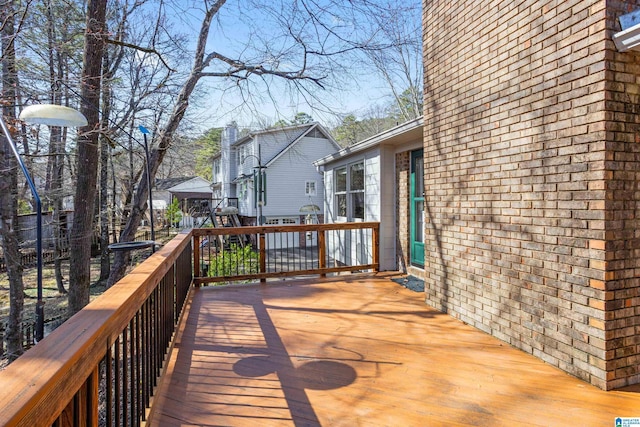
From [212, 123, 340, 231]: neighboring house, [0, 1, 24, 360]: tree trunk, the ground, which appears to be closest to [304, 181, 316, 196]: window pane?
[212, 123, 340, 231]: neighboring house

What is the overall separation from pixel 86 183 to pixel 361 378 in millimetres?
5338

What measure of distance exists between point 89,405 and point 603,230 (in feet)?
9.19

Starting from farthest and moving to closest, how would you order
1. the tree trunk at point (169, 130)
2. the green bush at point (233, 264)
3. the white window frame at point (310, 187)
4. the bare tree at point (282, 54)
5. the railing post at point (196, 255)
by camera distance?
the white window frame at point (310, 187) < the tree trunk at point (169, 130) < the green bush at point (233, 264) < the bare tree at point (282, 54) < the railing post at point (196, 255)

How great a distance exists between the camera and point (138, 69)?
938 cm

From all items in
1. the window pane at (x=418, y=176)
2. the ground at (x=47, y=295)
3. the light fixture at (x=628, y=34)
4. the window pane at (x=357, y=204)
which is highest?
the light fixture at (x=628, y=34)

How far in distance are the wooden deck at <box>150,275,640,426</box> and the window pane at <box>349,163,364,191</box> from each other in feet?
12.6

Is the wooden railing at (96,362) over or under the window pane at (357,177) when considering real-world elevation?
under

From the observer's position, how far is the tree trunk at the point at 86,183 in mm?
5539

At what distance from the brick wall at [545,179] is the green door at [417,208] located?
190cm

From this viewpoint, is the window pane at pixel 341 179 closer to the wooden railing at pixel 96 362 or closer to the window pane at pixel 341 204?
the window pane at pixel 341 204

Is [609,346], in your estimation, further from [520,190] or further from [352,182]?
[352,182]

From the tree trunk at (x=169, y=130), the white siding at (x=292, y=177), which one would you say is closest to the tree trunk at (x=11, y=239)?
the tree trunk at (x=169, y=130)

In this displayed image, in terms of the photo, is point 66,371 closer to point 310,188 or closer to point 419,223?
point 419,223

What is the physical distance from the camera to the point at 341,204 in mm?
8586
